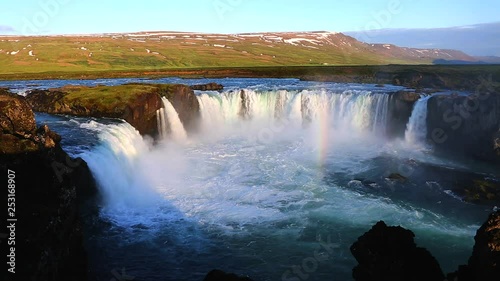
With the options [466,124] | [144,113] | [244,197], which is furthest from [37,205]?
[466,124]

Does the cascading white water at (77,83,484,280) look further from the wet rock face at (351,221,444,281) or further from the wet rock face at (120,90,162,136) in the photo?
the wet rock face at (351,221,444,281)

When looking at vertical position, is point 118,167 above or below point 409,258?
below

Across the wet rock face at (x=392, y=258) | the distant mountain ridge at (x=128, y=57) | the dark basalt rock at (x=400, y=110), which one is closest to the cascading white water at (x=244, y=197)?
the dark basalt rock at (x=400, y=110)

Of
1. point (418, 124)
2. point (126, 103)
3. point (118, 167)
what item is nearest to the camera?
point (118, 167)

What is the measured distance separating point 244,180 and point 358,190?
27.8 ft

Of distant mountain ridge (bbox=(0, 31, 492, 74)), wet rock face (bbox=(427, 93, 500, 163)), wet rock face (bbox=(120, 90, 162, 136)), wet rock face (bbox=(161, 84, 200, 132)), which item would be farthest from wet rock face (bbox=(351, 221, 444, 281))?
distant mountain ridge (bbox=(0, 31, 492, 74))

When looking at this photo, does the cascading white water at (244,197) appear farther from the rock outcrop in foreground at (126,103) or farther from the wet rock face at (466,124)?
the wet rock face at (466,124)

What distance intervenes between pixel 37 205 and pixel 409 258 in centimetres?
1237

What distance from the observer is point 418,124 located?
42.3 meters

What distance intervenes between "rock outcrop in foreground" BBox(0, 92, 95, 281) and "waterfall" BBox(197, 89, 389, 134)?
32732 millimetres

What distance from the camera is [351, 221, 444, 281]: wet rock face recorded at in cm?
1116

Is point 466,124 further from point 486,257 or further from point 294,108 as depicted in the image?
point 486,257

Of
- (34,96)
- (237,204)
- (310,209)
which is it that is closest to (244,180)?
(237,204)

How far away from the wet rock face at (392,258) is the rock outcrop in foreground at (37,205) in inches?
389
